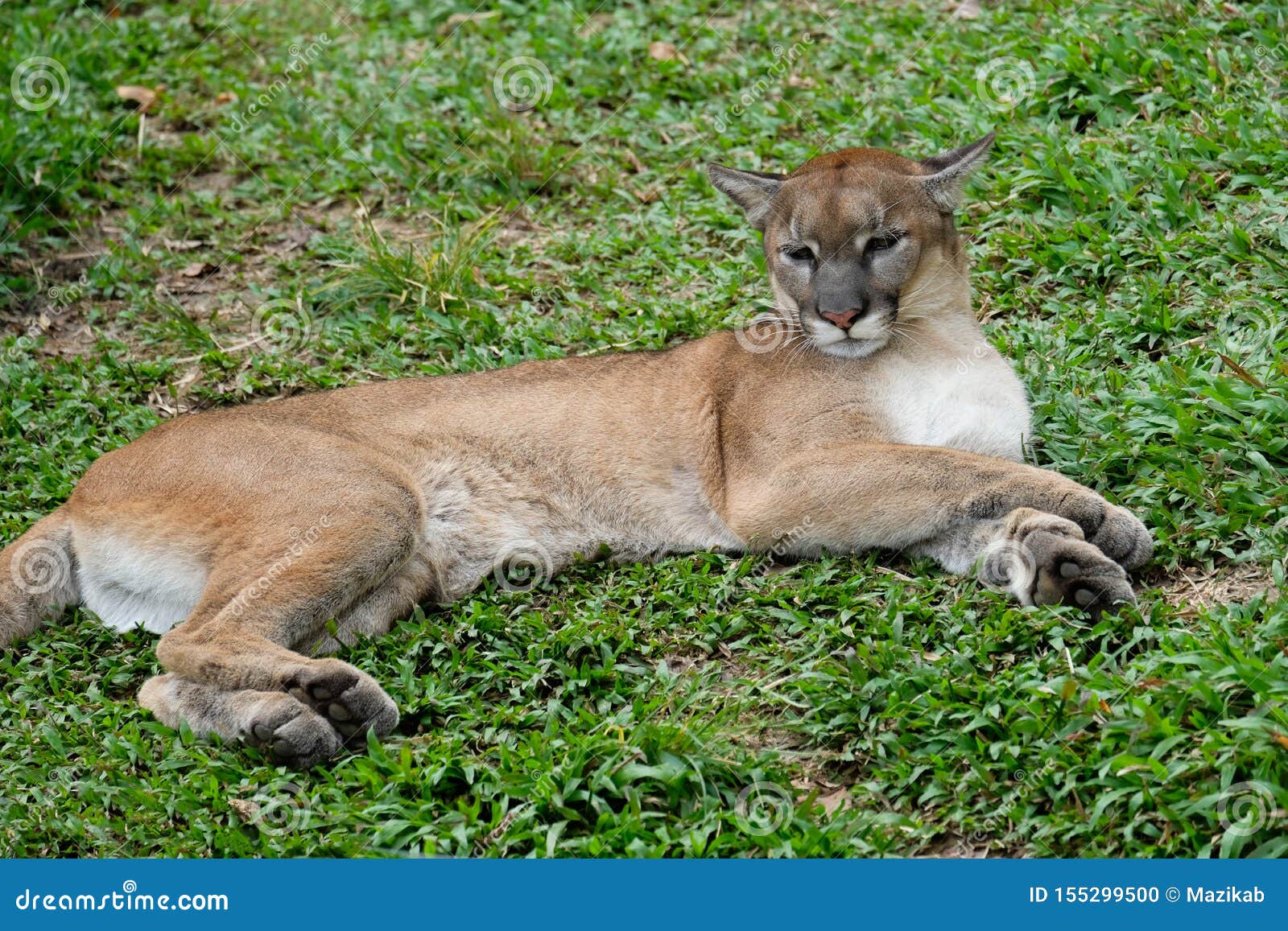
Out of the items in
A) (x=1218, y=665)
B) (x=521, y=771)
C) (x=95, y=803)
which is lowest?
(x=95, y=803)

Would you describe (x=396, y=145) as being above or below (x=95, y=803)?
above

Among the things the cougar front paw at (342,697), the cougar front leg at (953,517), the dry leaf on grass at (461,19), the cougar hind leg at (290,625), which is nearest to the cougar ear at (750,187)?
the cougar front leg at (953,517)

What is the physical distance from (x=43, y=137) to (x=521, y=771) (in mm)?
6399

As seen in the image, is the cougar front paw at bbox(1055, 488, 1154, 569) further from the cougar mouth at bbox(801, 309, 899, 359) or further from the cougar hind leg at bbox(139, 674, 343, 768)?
the cougar hind leg at bbox(139, 674, 343, 768)

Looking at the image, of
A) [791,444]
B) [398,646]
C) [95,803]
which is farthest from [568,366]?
[95,803]

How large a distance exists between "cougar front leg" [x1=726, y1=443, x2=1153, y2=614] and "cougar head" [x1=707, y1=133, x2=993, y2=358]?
0.56m

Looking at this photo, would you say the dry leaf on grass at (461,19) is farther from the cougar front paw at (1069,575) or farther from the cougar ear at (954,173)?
the cougar front paw at (1069,575)

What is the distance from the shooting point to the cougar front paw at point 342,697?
4734 millimetres

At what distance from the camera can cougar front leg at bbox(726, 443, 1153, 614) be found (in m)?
4.71

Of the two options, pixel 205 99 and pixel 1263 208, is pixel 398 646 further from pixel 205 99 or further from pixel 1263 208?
pixel 205 99

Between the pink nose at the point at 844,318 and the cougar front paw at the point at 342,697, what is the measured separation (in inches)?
92.1

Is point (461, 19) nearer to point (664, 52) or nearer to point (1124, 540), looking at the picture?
point (664, 52)

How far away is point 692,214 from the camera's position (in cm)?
798

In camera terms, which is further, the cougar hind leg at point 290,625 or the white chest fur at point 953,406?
the white chest fur at point 953,406
